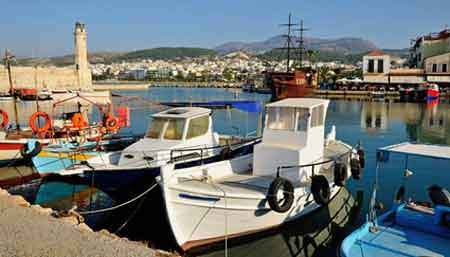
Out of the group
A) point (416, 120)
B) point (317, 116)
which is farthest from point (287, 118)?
point (416, 120)

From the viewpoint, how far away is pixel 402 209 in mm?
9477

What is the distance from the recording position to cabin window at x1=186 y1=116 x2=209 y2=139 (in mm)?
13219

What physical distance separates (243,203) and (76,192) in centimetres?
877

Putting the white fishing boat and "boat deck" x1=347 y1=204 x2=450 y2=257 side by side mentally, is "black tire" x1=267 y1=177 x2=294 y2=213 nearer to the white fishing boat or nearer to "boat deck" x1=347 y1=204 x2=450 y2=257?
the white fishing boat

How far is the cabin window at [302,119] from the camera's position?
38.3 feet

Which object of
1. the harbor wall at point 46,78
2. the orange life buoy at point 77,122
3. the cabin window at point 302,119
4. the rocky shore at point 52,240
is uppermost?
the harbor wall at point 46,78

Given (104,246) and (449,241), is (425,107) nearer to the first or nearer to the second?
(449,241)

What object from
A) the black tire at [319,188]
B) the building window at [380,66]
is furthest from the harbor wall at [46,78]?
the black tire at [319,188]

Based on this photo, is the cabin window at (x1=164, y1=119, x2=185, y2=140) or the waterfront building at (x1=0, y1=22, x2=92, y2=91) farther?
the waterfront building at (x1=0, y1=22, x2=92, y2=91)

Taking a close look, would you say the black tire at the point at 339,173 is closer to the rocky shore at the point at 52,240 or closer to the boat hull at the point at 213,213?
the boat hull at the point at 213,213

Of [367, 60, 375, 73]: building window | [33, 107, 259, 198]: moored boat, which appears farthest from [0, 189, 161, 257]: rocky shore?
[367, 60, 375, 73]: building window

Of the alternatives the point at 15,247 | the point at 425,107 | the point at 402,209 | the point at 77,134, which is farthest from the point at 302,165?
the point at 425,107

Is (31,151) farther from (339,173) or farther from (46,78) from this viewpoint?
(46,78)

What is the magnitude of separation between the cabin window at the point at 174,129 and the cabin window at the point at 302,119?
3.80m
